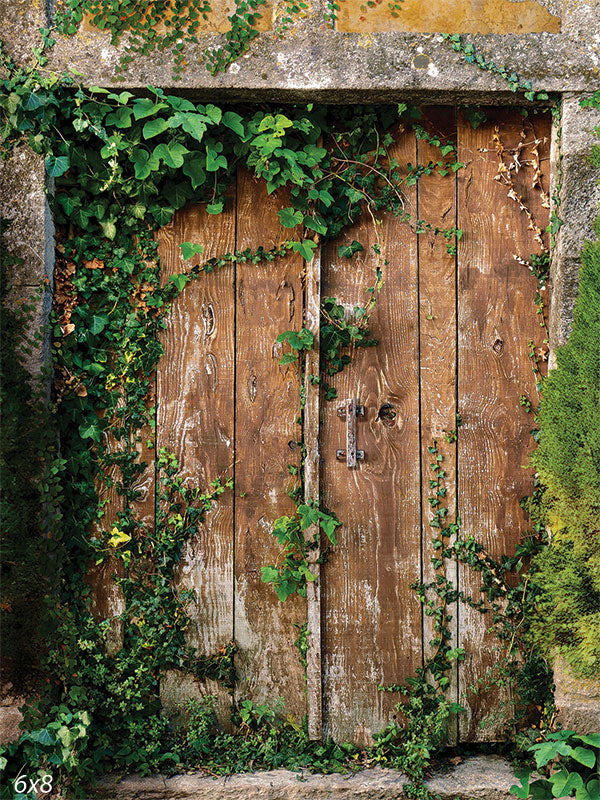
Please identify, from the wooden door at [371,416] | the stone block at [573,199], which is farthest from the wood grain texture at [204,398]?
the stone block at [573,199]

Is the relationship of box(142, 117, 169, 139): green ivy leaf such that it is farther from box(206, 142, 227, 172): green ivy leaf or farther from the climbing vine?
box(206, 142, 227, 172): green ivy leaf

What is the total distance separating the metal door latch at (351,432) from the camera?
2734 mm

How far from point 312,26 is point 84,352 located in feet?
→ 5.07

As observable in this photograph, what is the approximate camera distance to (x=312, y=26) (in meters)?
2.50

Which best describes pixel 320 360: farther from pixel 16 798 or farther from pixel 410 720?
pixel 16 798

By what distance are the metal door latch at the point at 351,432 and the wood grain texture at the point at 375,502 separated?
3cm

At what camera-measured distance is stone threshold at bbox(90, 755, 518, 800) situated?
99.4 inches

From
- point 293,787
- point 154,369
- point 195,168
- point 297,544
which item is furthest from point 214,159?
point 293,787

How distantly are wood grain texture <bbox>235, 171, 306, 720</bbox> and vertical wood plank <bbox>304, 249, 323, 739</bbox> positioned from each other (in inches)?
2.9

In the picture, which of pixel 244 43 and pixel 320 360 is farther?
pixel 320 360

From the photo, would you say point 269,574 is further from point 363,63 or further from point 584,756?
point 363,63

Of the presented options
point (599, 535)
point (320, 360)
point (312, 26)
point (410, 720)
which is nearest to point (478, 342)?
point (320, 360)

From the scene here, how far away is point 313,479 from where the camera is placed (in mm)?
2705

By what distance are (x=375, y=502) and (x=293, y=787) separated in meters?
1.13
